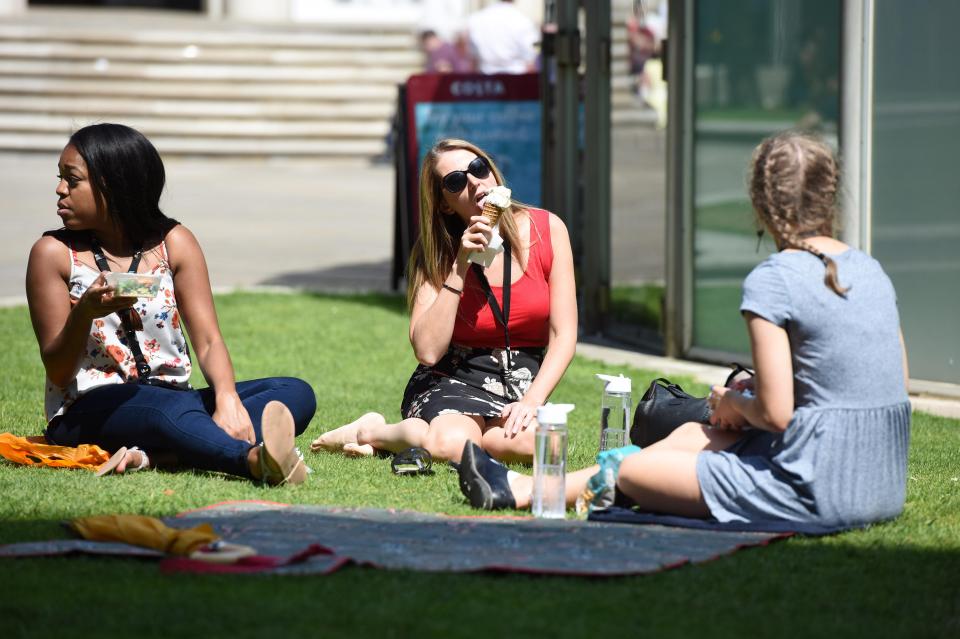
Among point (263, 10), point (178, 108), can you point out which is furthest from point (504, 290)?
point (263, 10)

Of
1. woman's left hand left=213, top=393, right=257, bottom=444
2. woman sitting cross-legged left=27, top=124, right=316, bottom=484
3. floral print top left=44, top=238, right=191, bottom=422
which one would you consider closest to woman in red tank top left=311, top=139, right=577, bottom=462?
woman's left hand left=213, top=393, right=257, bottom=444

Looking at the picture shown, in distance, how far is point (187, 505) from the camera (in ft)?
14.4

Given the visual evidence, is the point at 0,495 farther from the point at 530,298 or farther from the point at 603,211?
the point at 603,211

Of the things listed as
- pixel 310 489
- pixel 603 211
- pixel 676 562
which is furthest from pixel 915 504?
pixel 603 211

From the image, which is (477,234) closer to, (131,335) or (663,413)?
(663,413)

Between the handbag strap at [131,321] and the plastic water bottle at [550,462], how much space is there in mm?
1496

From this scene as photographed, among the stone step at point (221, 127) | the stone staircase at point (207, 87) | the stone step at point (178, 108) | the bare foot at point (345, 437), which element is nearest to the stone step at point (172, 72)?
the stone staircase at point (207, 87)

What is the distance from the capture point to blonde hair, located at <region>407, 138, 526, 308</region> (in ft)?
16.9

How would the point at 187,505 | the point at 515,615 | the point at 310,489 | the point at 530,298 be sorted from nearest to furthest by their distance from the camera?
the point at 515,615 → the point at 187,505 → the point at 310,489 → the point at 530,298

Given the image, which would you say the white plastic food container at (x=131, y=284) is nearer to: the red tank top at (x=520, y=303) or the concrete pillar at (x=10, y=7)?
the red tank top at (x=520, y=303)

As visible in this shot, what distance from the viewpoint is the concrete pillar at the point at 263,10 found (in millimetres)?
24922

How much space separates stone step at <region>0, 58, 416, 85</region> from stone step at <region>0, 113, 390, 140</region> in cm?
83

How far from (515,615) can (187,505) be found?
146 centimetres

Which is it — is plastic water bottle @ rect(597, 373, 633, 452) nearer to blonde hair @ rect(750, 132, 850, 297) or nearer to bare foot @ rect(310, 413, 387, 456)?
bare foot @ rect(310, 413, 387, 456)
